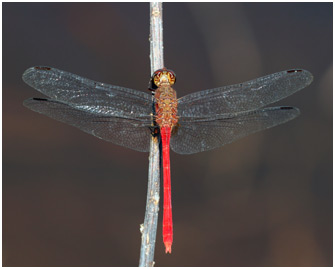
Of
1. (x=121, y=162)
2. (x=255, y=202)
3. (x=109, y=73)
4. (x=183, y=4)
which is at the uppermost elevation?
(x=183, y=4)

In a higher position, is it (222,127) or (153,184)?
(222,127)

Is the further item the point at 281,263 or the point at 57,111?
the point at 281,263

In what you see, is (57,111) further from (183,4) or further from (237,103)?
(183,4)

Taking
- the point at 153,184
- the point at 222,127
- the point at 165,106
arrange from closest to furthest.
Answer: the point at 153,184
the point at 165,106
the point at 222,127

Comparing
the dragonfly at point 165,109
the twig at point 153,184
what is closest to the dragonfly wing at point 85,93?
the dragonfly at point 165,109

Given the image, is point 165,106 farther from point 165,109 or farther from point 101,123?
point 101,123

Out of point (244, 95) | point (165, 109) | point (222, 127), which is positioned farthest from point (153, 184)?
point (244, 95)

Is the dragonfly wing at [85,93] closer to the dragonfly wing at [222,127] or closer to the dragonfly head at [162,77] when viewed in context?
the dragonfly head at [162,77]

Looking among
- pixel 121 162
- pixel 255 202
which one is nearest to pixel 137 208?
pixel 121 162
